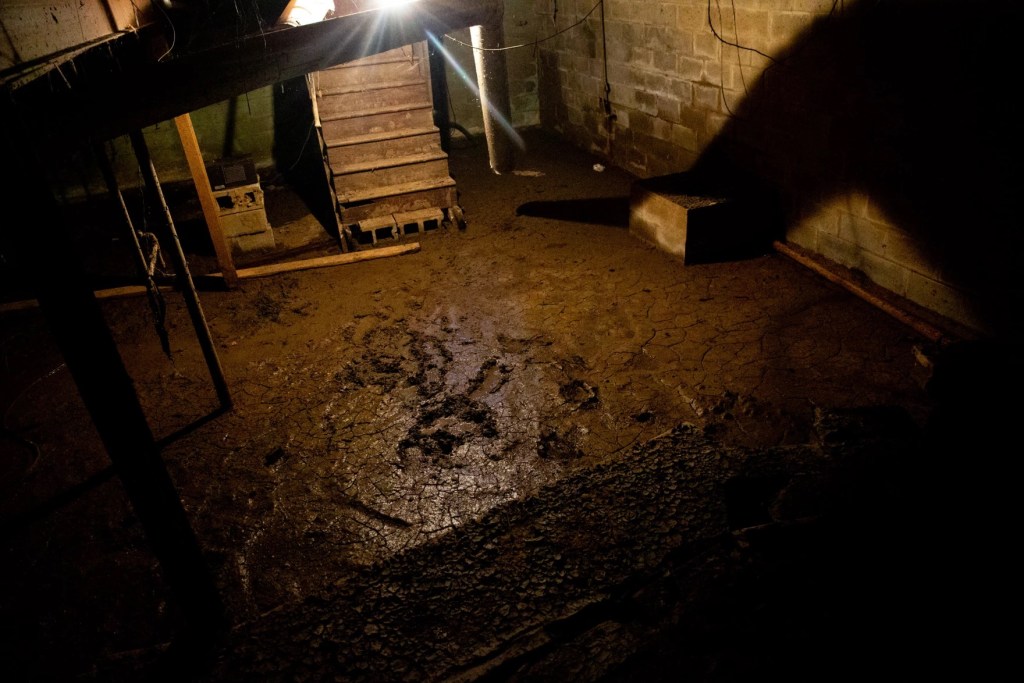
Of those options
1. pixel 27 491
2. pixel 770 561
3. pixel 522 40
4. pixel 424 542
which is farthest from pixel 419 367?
pixel 522 40

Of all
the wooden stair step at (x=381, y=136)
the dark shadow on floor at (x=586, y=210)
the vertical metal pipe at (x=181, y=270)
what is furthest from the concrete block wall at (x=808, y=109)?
the vertical metal pipe at (x=181, y=270)

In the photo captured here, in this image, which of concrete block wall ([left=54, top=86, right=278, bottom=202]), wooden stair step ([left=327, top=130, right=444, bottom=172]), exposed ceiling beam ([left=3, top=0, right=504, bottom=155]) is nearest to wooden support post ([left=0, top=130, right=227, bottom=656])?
exposed ceiling beam ([left=3, top=0, right=504, bottom=155])

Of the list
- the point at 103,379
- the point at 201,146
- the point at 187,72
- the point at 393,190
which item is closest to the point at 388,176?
the point at 393,190

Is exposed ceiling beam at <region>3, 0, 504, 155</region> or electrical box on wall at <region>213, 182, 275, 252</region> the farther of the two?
electrical box on wall at <region>213, 182, 275, 252</region>

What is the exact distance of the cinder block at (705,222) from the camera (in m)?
5.84

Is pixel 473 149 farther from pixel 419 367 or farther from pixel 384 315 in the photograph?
pixel 419 367

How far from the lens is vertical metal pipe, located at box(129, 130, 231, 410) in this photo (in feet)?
11.7

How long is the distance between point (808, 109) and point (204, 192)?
18.0 ft

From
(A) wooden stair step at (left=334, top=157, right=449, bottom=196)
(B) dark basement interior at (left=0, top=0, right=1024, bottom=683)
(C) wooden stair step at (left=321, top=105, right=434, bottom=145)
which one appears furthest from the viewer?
(C) wooden stair step at (left=321, top=105, right=434, bottom=145)

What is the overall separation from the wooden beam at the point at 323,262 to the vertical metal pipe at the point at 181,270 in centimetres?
→ 229

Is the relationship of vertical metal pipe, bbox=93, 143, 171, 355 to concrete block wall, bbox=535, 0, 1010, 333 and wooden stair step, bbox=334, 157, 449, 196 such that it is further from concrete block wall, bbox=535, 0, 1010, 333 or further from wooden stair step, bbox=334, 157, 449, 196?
concrete block wall, bbox=535, 0, 1010, 333

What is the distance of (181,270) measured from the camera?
153 inches

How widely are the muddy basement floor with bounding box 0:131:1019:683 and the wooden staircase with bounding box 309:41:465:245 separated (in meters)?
1.19

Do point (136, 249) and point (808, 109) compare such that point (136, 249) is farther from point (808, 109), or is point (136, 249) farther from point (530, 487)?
point (808, 109)
